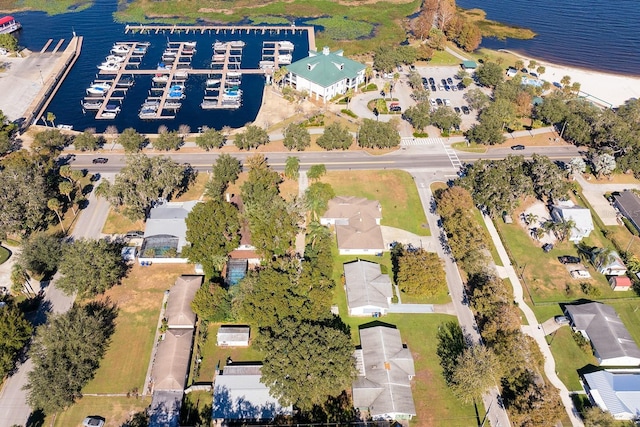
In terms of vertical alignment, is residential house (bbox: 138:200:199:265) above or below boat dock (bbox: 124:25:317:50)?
below

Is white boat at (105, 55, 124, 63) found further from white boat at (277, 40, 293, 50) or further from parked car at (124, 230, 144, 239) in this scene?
parked car at (124, 230, 144, 239)

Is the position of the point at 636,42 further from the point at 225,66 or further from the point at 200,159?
the point at 200,159

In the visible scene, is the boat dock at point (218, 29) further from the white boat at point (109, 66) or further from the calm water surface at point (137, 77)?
the white boat at point (109, 66)

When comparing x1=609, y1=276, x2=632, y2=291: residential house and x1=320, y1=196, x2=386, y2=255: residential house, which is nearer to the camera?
x1=609, y1=276, x2=632, y2=291: residential house

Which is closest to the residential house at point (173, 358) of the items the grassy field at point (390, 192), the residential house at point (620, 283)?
the grassy field at point (390, 192)

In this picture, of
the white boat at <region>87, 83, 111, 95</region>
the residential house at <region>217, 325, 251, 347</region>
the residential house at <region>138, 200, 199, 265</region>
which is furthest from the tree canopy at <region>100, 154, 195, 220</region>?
the white boat at <region>87, 83, 111, 95</region>

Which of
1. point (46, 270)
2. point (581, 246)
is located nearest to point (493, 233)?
point (581, 246)
